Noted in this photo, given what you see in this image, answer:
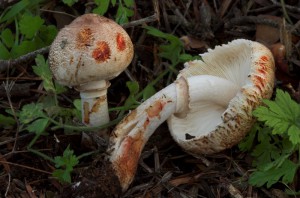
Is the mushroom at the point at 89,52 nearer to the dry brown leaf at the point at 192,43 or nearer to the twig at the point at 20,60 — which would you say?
the twig at the point at 20,60

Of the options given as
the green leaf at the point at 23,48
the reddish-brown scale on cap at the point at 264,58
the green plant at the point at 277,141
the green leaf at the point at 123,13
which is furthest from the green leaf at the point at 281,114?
the green leaf at the point at 23,48

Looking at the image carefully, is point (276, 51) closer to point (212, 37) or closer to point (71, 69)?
point (212, 37)

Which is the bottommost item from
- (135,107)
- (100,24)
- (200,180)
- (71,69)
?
(200,180)

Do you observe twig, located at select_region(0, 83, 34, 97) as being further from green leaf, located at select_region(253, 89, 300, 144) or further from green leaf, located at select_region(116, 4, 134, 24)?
green leaf, located at select_region(253, 89, 300, 144)

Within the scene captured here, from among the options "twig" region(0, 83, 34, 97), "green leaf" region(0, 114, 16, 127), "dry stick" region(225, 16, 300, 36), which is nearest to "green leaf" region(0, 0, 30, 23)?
"twig" region(0, 83, 34, 97)

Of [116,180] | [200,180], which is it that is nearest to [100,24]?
[116,180]

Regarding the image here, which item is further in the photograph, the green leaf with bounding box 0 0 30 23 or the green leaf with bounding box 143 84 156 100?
the green leaf with bounding box 0 0 30 23
